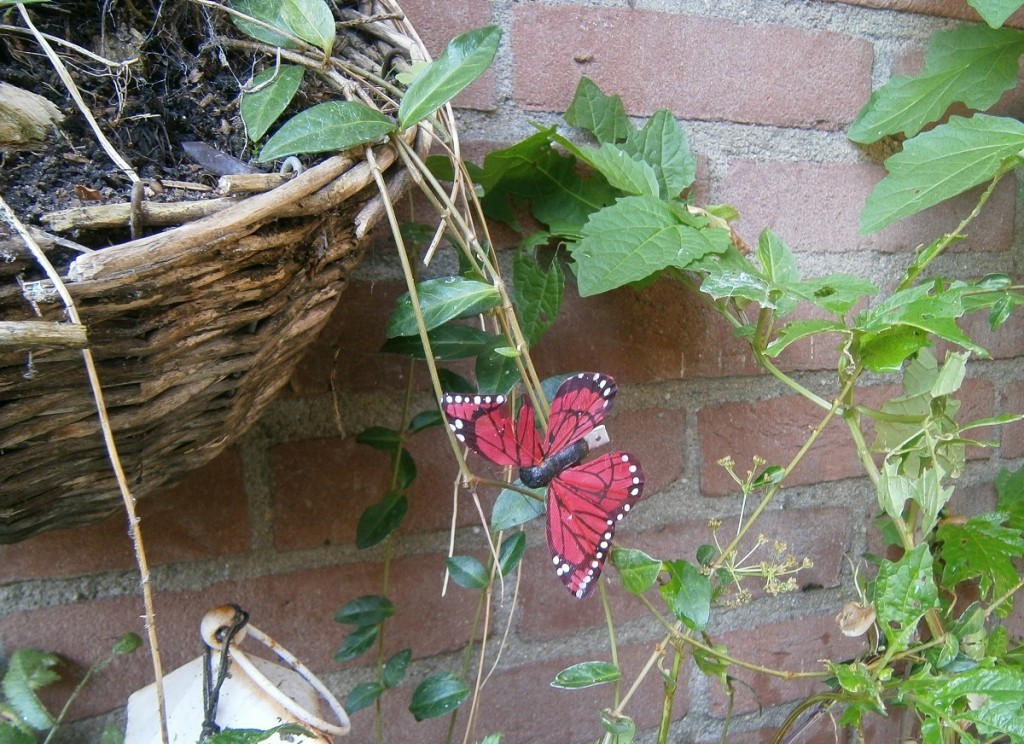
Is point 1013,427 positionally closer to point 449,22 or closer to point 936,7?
point 936,7

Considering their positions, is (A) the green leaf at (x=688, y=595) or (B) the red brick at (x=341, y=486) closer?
(A) the green leaf at (x=688, y=595)

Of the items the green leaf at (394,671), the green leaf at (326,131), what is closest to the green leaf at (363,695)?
the green leaf at (394,671)

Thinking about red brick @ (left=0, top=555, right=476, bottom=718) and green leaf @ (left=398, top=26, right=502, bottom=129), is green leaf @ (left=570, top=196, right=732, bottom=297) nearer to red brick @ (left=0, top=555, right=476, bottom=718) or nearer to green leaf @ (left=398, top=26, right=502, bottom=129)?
green leaf @ (left=398, top=26, right=502, bottom=129)

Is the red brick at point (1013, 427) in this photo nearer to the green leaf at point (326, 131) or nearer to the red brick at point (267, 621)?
the red brick at point (267, 621)

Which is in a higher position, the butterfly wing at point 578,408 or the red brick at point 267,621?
the butterfly wing at point 578,408

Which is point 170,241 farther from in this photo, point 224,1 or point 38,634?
point 38,634

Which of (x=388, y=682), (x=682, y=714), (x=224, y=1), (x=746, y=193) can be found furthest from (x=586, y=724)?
(x=224, y=1)
